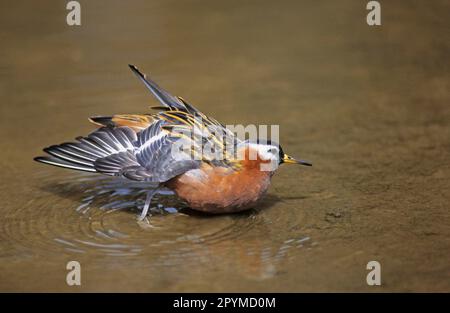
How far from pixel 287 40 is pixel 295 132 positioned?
3846mm

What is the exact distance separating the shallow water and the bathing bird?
324 millimetres

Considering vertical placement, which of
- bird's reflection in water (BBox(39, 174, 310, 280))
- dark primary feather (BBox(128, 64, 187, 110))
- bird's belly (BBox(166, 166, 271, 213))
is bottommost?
bird's reflection in water (BBox(39, 174, 310, 280))

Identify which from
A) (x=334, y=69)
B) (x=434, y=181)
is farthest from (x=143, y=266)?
(x=334, y=69)

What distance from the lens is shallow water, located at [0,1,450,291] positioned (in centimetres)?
755

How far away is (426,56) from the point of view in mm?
13578

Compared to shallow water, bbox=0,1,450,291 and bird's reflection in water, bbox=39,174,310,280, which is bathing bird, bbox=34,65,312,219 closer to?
bird's reflection in water, bbox=39,174,310,280

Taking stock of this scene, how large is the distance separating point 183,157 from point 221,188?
62 centimetres

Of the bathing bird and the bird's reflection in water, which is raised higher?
the bathing bird

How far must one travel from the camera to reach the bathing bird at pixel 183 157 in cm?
856

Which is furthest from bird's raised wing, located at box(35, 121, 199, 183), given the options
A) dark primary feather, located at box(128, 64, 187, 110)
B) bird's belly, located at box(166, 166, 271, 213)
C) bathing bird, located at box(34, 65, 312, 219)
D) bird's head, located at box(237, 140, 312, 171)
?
bird's head, located at box(237, 140, 312, 171)

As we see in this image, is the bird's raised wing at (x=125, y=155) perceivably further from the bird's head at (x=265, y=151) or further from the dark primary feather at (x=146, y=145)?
the bird's head at (x=265, y=151)

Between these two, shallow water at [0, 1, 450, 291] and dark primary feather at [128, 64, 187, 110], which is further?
dark primary feather at [128, 64, 187, 110]

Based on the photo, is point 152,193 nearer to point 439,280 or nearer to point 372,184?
point 372,184

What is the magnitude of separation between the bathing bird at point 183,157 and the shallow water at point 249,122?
0.32 metres
